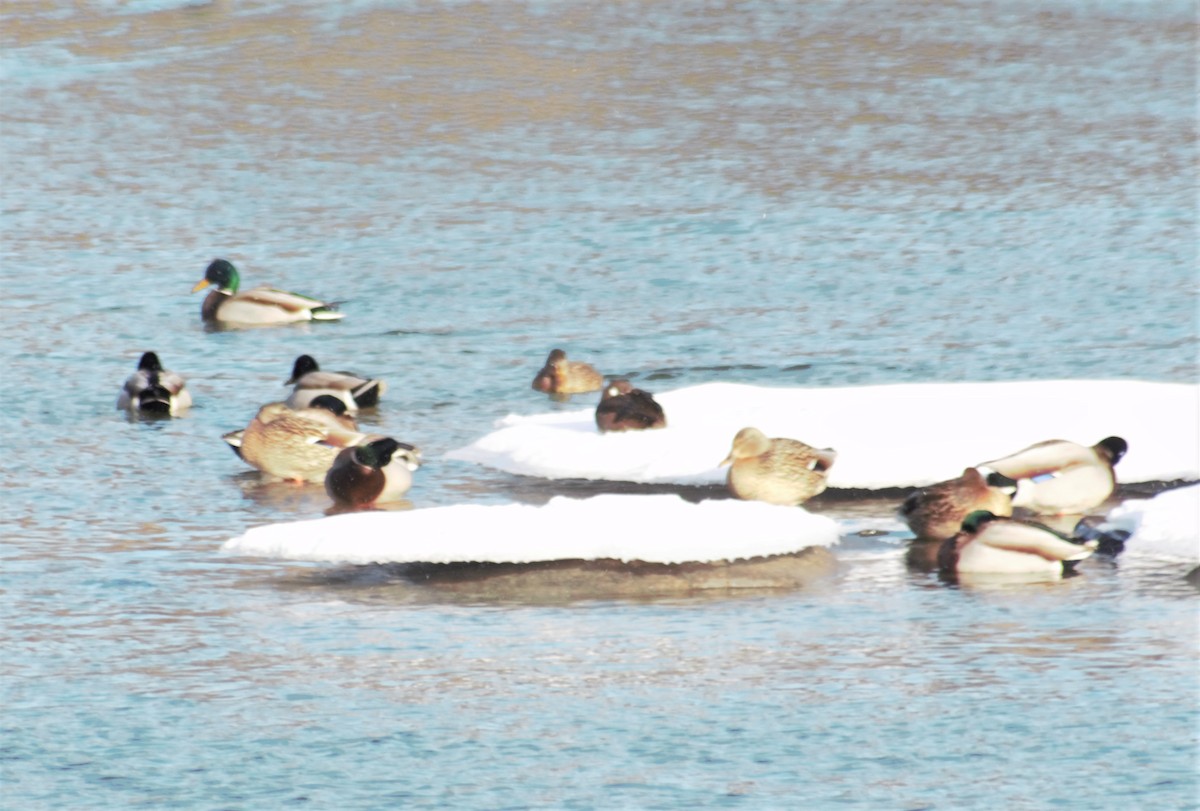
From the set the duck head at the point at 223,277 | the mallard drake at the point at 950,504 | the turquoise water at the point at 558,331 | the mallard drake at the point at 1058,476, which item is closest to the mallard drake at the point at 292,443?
the turquoise water at the point at 558,331

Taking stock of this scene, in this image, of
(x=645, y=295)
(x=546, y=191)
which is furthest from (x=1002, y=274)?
(x=546, y=191)

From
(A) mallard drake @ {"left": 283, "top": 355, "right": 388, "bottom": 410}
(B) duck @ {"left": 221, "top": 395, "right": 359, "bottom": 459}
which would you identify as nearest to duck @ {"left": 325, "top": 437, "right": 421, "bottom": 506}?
(B) duck @ {"left": 221, "top": 395, "right": 359, "bottom": 459}

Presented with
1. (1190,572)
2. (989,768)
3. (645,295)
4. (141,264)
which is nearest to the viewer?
(989,768)

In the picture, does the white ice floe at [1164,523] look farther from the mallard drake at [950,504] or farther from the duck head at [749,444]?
the duck head at [749,444]

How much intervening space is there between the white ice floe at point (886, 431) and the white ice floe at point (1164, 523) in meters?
1.05

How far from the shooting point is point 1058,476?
32.9 ft

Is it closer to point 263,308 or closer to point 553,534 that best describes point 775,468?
point 553,534

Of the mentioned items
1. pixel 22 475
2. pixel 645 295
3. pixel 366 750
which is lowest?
pixel 366 750

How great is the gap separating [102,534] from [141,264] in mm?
8950

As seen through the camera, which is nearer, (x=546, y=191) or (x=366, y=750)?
(x=366, y=750)

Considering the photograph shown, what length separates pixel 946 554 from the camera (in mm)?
8922

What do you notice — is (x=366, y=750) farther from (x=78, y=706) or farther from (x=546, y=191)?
(x=546, y=191)

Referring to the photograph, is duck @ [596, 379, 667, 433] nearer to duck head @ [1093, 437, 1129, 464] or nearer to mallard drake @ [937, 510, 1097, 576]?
duck head @ [1093, 437, 1129, 464]

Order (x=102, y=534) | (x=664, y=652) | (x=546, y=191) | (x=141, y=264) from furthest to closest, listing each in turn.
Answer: (x=546, y=191)
(x=141, y=264)
(x=102, y=534)
(x=664, y=652)
